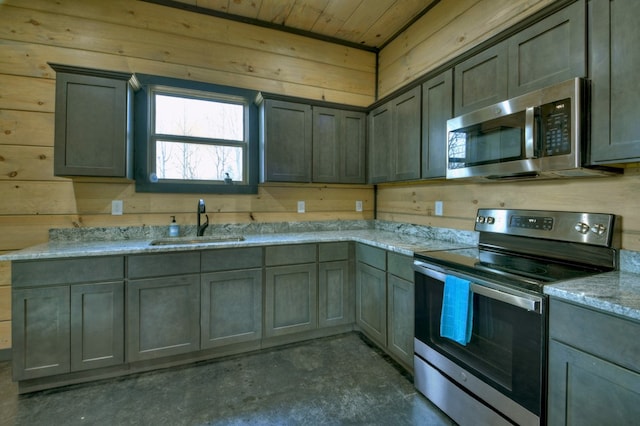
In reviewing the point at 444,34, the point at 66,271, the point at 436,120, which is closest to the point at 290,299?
the point at 66,271

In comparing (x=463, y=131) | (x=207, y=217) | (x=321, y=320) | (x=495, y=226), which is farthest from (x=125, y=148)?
(x=495, y=226)

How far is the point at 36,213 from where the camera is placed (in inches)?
93.7

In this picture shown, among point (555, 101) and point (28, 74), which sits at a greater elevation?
point (28, 74)

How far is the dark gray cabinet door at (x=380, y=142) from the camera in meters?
2.82

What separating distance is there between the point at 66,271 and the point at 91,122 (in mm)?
1110

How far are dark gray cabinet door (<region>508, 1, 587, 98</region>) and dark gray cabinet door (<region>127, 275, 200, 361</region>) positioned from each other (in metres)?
2.51

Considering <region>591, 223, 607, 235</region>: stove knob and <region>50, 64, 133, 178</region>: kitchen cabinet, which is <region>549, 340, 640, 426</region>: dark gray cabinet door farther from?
<region>50, 64, 133, 178</region>: kitchen cabinet

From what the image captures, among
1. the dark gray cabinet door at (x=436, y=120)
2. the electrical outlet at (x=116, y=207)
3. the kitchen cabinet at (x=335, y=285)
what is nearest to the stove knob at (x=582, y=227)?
the dark gray cabinet door at (x=436, y=120)

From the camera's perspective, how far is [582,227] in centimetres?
158

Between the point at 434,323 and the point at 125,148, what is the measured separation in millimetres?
2586

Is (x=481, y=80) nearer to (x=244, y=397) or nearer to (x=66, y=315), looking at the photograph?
(x=244, y=397)

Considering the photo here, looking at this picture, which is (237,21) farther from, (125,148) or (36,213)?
(36,213)

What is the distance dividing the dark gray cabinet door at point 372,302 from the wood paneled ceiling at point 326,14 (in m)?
2.45

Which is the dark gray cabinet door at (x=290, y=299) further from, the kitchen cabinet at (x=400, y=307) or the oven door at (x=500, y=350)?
the oven door at (x=500, y=350)
